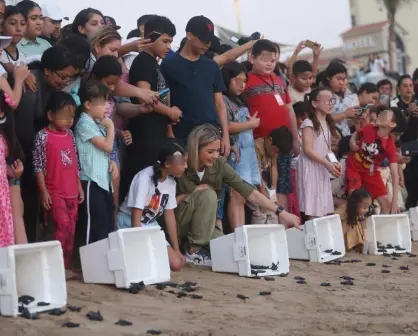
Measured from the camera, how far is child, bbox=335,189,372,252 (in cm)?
816

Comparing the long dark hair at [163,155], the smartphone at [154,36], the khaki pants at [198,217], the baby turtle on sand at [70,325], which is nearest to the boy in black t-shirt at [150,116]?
the smartphone at [154,36]

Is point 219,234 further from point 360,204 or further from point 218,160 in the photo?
point 360,204

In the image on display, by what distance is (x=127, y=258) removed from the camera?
575 centimetres

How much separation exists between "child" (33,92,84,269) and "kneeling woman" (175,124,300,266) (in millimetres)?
1181

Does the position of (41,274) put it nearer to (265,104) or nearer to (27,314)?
(27,314)

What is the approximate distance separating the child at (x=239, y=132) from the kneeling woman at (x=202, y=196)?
45 cm

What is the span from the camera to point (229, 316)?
16.6 ft

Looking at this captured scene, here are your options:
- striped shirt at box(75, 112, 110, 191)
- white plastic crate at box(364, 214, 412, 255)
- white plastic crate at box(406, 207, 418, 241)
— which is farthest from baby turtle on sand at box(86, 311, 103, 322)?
white plastic crate at box(406, 207, 418, 241)

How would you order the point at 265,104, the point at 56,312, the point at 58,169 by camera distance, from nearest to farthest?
the point at 56,312 < the point at 58,169 < the point at 265,104

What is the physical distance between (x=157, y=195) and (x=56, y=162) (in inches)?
37.7

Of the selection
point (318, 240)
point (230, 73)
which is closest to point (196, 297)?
point (318, 240)

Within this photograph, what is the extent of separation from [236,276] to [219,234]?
0.70 metres

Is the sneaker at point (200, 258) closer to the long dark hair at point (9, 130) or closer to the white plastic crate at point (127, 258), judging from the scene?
the white plastic crate at point (127, 258)

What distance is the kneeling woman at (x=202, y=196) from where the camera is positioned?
6.72 m
